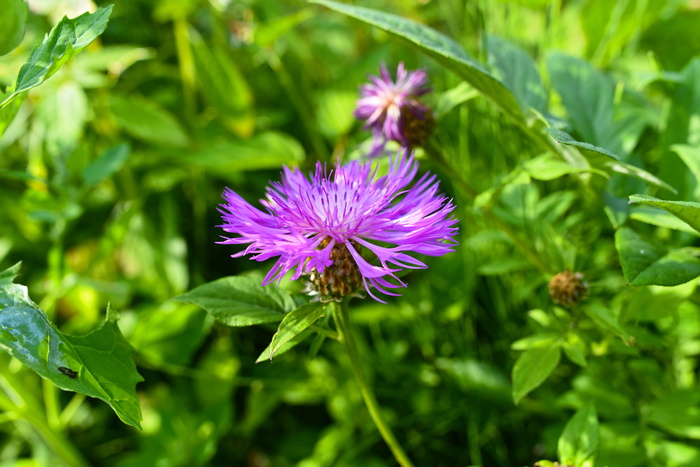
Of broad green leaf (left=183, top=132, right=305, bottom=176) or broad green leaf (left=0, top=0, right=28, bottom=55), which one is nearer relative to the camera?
broad green leaf (left=0, top=0, right=28, bottom=55)

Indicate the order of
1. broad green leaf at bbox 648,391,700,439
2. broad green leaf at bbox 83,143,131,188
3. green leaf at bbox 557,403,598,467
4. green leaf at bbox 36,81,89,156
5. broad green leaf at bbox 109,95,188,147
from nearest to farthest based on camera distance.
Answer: green leaf at bbox 557,403,598,467, broad green leaf at bbox 648,391,700,439, broad green leaf at bbox 83,143,131,188, green leaf at bbox 36,81,89,156, broad green leaf at bbox 109,95,188,147

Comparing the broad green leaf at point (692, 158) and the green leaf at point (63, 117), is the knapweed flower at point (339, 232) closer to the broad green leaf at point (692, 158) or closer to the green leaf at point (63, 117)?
A: the broad green leaf at point (692, 158)

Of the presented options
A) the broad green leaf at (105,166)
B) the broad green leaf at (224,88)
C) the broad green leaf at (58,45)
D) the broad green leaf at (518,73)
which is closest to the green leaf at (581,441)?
the broad green leaf at (518,73)

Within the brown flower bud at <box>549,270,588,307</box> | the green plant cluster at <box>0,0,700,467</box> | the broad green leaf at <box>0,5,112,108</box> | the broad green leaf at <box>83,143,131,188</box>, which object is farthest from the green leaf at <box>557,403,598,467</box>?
the broad green leaf at <box>83,143,131,188</box>

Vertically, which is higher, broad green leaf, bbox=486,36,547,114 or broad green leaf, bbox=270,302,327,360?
broad green leaf, bbox=486,36,547,114

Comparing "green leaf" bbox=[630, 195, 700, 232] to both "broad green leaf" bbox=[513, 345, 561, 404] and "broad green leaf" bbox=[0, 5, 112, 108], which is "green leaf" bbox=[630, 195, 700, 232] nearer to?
"broad green leaf" bbox=[513, 345, 561, 404]

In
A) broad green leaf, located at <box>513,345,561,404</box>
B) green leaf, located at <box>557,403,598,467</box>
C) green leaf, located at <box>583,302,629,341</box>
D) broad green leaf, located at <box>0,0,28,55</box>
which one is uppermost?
broad green leaf, located at <box>0,0,28,55</box>

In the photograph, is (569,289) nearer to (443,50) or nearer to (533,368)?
(533,368)

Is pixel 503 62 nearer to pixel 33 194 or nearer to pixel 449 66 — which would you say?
pixel 449 66
